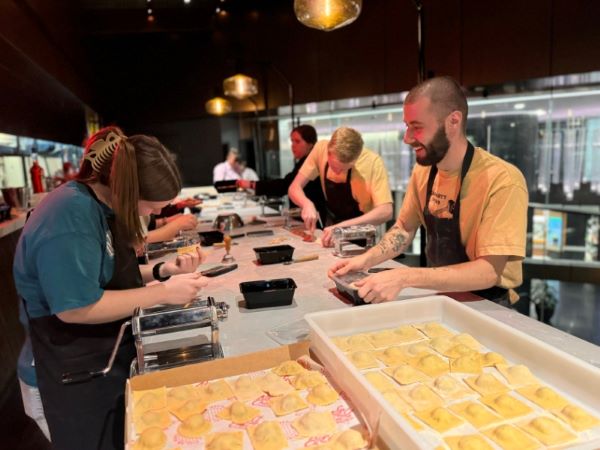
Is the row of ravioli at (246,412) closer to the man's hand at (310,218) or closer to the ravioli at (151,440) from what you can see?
the ravioli at (151,440)

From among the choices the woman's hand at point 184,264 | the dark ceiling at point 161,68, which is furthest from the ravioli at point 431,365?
the dark ceiling at point 161,68

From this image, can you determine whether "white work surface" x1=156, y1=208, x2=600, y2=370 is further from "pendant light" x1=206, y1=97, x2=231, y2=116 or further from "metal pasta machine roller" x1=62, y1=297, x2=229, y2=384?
"pendant light" x1=206, y1=97, x2=231, y2=116

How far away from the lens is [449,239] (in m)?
1.81

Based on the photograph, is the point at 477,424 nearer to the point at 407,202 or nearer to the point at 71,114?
the point at 407,202

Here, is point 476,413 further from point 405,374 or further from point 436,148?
point 436,148

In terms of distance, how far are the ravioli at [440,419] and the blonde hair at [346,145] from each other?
6.83 ft

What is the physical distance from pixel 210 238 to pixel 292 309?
141cm

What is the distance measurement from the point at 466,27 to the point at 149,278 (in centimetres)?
377

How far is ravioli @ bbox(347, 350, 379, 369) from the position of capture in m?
1.05

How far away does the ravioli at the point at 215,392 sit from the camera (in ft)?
3.16

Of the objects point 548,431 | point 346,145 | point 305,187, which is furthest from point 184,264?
point 305,187

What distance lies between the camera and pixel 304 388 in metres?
0.98

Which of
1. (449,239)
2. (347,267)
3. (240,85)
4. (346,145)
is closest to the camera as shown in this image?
(347,267)

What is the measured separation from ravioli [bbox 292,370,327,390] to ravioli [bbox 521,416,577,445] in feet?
1.35
